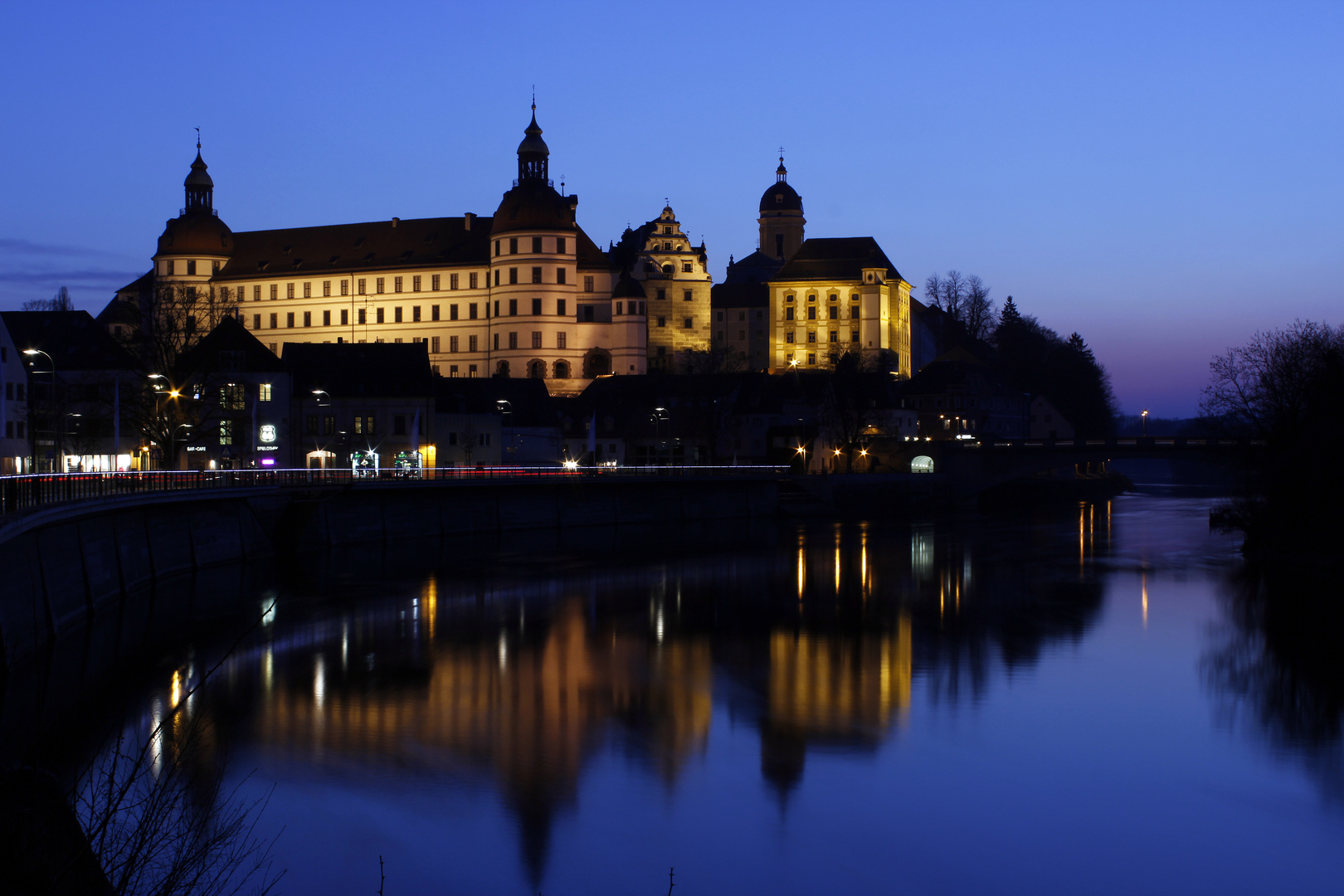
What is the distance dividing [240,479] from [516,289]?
69.7m

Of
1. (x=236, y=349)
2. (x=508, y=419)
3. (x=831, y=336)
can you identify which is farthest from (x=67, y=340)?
(x=831, y=336)

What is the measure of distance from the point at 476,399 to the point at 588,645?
158ft

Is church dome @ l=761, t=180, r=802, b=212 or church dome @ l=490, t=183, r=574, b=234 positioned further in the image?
church dome @ l=761, t=180, r=802, b=212

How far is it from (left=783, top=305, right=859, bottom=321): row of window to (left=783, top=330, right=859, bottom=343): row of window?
1342mm

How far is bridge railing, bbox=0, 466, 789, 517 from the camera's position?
90.5ft

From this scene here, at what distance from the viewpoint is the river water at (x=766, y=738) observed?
52.9ft

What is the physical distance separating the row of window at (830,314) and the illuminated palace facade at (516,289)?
0.12 metres

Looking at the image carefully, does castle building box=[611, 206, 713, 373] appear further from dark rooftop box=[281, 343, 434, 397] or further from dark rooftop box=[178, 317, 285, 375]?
dark rooftop box=[178, 317, 285, 375]

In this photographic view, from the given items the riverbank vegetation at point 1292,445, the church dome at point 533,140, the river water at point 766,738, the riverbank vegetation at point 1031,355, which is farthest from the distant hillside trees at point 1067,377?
the river water at point 766,738

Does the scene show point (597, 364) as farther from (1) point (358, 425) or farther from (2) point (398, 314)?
(1) point (358, 425)

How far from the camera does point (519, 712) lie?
925 inches

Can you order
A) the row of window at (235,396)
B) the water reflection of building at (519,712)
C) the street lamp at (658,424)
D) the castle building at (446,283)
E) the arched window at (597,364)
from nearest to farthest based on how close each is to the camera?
1. the water reflection of building at (519,712)
2. the row of window at (235,396)
3. the street lamp at (658,424)
4. the arched window at (597,364)
5. the castle building at (446,283)

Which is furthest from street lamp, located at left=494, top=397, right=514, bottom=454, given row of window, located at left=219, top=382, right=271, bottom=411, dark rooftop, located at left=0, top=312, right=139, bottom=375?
dark rooftop, located at left=0, top=312, right=139, bottom=375

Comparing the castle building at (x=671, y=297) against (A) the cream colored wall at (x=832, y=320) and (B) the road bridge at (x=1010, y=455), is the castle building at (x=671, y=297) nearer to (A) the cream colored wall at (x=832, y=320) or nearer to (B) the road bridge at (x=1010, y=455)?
(A) the cream colored wall at (x=832, y=320)
